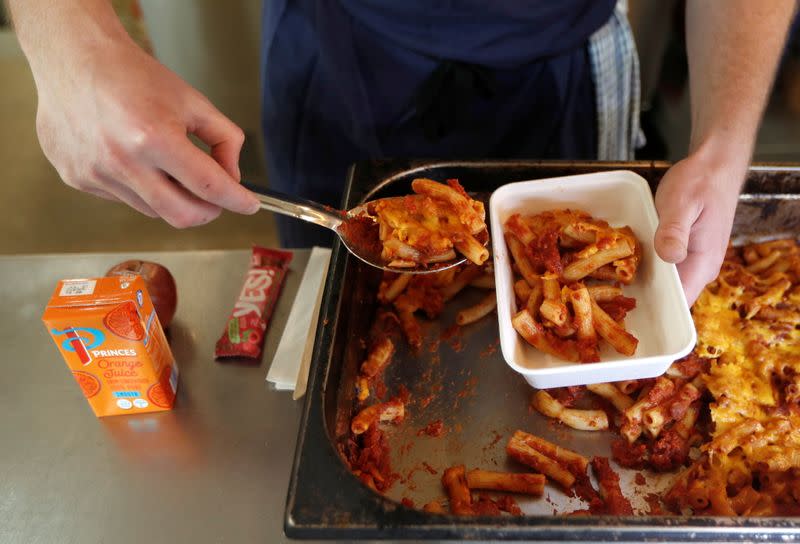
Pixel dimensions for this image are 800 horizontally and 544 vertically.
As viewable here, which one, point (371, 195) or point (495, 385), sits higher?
point (371, 195)

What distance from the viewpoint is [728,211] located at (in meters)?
1.15

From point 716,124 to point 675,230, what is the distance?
0.31 metres

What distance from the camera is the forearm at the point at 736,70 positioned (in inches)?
48.4

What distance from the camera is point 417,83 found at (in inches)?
64.0

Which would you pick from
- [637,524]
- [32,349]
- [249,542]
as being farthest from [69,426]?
[637,524]

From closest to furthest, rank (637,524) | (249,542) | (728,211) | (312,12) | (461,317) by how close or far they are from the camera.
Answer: (637,524)
(249,542)
(728,211)
(461,317)
(312,12)

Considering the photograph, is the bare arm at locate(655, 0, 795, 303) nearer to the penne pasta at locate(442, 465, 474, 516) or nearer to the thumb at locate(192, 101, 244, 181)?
Answer: the penne pasta at locate(442, 465, 474, 516)

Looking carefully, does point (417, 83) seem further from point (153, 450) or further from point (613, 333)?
point (153, 450)

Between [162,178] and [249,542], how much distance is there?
0.58 meters

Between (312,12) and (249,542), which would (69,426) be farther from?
(312,12)

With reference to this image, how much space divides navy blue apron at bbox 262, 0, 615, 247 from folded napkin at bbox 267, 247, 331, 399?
441 mm

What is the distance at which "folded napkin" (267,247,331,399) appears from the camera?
48.4 inches

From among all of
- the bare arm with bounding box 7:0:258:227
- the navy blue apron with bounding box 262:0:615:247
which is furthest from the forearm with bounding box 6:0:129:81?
the navy blue apron with bounding box 262:0:615:247

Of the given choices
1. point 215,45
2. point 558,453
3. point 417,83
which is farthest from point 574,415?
point 215,45
